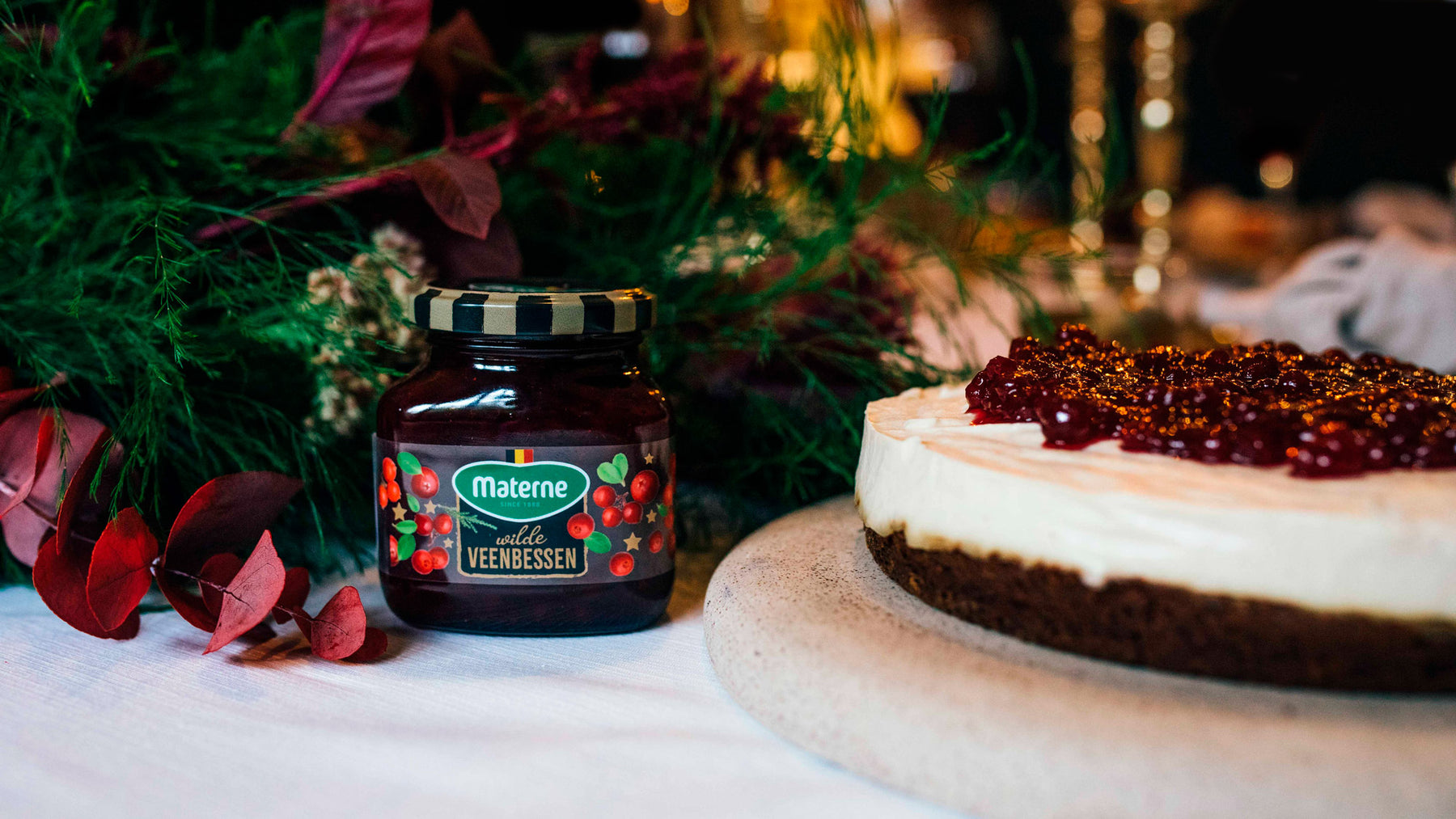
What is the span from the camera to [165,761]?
1.30ft

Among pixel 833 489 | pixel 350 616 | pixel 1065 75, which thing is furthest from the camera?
pixel 1065 75

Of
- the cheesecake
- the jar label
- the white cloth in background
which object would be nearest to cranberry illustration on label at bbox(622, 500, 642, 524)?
the jar label

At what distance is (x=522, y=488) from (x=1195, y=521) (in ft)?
0.93

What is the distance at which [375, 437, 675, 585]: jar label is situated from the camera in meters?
0.48

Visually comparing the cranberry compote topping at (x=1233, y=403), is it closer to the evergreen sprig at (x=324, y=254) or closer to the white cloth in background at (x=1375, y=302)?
the evergreen sprig at (x=324, y=254)

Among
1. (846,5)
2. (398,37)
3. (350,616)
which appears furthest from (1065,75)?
(350,616)

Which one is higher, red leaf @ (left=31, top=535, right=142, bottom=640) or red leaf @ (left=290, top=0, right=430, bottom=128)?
red leaf @ (left=290, top=0, right=430, bottom=128)

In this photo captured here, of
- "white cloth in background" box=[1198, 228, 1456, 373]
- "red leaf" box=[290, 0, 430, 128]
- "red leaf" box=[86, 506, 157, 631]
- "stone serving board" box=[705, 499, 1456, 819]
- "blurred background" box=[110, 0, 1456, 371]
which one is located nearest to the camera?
"stone serving board" box=[705, 499, 1456, 819]

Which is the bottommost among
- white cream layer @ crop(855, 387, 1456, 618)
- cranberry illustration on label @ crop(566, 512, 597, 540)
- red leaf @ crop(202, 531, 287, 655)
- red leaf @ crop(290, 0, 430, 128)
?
red leaf @ crop(202, 531, 287, 655)

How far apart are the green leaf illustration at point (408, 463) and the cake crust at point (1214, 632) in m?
0.26

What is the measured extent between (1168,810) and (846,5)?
1.94 ft

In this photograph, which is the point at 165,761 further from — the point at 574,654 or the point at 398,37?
the point at 398,37

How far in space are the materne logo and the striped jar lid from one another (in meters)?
0.06

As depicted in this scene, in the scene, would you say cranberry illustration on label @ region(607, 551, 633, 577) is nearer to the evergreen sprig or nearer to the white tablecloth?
the white tablecloth
